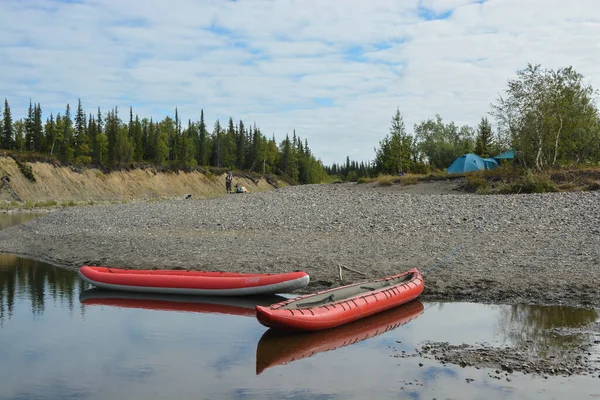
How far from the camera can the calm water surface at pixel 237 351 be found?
864 cm

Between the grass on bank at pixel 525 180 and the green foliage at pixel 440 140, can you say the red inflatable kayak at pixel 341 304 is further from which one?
the green foliage at pixel 440 140

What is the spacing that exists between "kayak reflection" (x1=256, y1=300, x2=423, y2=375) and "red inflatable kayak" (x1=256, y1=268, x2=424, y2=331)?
0.55 feet

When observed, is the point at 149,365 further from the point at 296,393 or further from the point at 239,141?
the point at 239,141

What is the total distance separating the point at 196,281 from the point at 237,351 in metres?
4.32

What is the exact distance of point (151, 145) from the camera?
106m

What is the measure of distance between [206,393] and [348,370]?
7.63ft

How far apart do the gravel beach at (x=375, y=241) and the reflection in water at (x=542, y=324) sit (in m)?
0.53

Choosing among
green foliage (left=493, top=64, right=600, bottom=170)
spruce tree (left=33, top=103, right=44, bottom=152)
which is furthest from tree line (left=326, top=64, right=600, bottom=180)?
spruce tree (left=33, top=103, right=44, bottom=152)

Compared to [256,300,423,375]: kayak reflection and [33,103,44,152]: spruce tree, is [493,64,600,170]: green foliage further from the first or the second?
[33,103,44,152]: spruce tree

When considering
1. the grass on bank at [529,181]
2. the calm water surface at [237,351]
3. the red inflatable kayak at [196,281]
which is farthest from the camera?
the grass on bank at [529,181]

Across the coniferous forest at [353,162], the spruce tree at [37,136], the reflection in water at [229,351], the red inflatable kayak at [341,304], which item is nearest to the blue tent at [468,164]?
the coniferous forest at [353,162]

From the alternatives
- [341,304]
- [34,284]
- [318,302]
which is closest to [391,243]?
[318,302]

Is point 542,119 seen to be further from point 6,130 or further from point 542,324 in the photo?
point 6,130

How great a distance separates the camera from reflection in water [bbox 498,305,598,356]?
33.3 ft
